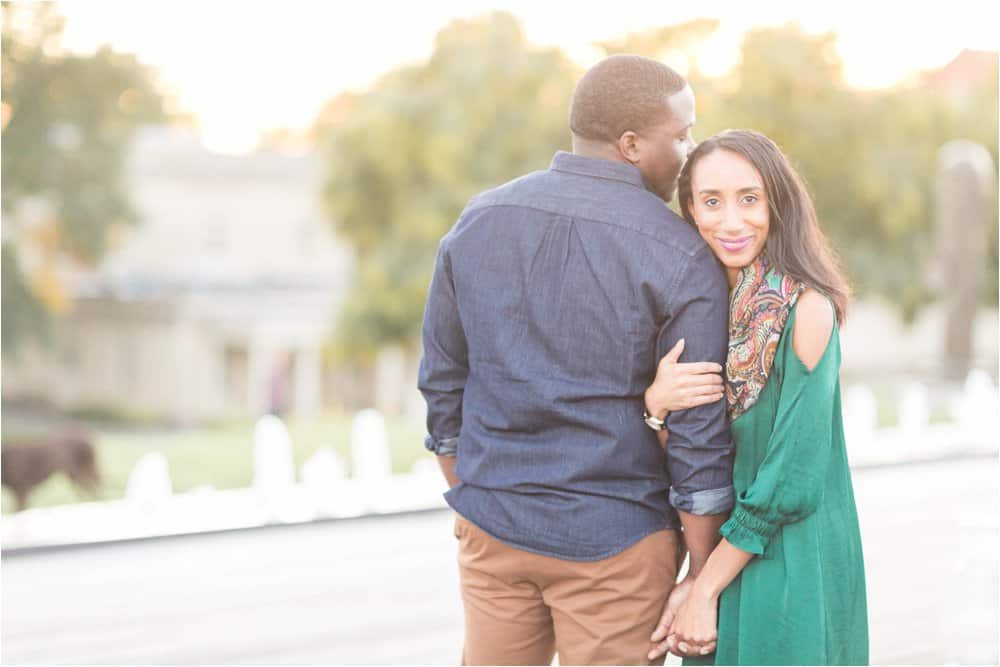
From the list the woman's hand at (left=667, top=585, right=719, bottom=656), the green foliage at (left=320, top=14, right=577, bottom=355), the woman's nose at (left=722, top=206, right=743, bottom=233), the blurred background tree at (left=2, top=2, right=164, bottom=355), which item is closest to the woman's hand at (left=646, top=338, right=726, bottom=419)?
the woman's nose at (left=722, top=206, right=743, bottom=233)

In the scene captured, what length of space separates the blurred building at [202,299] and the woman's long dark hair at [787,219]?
68.2ft

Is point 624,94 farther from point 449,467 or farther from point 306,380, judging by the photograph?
point 306,380

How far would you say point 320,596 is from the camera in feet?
15.8

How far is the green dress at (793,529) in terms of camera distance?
1759 mm

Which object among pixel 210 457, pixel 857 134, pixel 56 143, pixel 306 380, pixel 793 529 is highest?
pixel 56 143

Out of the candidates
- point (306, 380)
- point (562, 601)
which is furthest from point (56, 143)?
point (562, 601)

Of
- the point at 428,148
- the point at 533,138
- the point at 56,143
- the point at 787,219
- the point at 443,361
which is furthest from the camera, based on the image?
the point at 56,143

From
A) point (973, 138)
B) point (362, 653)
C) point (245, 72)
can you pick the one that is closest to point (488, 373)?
point (362, 653)

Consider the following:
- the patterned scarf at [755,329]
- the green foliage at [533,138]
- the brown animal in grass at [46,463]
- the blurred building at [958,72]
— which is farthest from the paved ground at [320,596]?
the blurred building at [958,72]

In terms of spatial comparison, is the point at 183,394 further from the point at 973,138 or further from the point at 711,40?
the point at 973,138

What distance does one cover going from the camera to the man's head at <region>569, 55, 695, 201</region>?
6.03 feet

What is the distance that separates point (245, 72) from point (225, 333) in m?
5.96

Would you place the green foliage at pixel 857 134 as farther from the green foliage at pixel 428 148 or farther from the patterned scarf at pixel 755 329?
the patterned scarf at pixel 755 329

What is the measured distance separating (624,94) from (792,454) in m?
0.65
